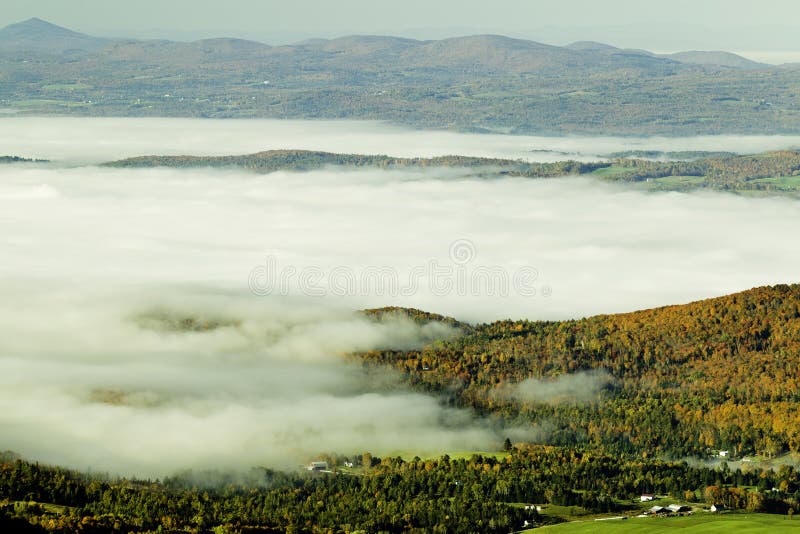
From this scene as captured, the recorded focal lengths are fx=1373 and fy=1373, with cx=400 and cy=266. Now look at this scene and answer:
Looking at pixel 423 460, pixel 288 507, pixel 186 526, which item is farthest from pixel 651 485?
pixel 186 526

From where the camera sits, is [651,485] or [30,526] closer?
[30,526]

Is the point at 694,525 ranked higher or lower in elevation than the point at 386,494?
lower

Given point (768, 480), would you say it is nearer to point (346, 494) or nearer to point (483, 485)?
point (483, 485)

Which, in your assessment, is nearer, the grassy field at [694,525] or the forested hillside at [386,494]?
the grassy field at [694,525]

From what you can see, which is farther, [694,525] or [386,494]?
[386,494]

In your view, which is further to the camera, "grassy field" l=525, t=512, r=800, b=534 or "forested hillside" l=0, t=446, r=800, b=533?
"forested hillside" l=0, t=446, r=800, b=533

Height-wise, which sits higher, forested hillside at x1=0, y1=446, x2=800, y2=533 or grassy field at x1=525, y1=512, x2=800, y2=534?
forested hillside at x1=0, y1=446, x2=800, y2=533

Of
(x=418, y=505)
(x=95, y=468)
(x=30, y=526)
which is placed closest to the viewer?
(x=30, y=526)

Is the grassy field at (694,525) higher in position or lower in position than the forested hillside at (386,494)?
lower
